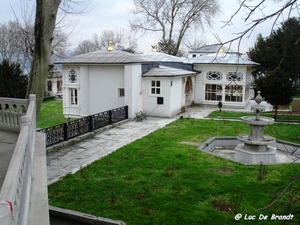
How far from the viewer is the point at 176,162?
1051 cm

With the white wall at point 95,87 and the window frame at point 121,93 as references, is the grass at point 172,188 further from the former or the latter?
the white wall at point 95,87

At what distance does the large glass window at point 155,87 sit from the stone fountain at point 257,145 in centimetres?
853

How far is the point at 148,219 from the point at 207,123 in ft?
39.0

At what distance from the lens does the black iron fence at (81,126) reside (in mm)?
12398

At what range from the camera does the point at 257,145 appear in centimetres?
A: 1153

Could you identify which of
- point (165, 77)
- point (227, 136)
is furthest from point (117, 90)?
point (227, 136)

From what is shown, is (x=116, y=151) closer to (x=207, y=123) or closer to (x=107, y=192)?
(x=107, y=192)

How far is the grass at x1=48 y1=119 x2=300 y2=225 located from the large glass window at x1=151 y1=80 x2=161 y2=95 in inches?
304

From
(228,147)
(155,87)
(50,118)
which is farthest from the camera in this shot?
(50,118)

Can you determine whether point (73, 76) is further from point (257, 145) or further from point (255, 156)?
point (255, 156)

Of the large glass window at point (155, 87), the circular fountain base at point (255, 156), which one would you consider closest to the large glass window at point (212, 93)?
the large glass window at point (155, 87)

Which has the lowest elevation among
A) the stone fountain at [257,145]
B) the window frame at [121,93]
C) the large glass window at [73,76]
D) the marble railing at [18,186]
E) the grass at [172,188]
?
the grass at [172,188]

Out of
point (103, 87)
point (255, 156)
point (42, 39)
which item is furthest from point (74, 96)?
point (255, 156)

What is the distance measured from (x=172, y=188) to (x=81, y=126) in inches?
283
